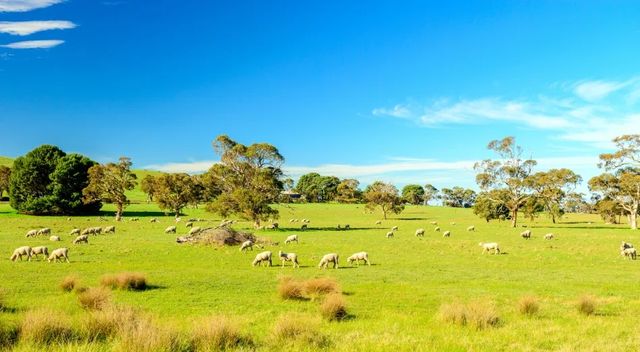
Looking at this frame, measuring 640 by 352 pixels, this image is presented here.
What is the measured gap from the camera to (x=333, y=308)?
51.3 ft

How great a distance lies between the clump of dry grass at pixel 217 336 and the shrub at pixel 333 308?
4.04 metres

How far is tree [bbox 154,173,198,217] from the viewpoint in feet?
304

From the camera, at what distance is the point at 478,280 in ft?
82.2

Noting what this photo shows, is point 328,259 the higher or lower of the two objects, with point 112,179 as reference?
lower

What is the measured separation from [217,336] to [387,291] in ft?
37.8

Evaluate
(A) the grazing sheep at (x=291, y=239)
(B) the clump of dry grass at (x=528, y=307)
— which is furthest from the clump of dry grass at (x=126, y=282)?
(A) the grazing sheep at (x=291, y=239)

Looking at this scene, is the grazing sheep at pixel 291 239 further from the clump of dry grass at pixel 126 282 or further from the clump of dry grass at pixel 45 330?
the clump of dry grass at pixel 45 330

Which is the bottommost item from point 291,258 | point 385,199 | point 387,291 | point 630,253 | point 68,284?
point 387,291

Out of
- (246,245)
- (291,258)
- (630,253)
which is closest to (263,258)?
(291,258)

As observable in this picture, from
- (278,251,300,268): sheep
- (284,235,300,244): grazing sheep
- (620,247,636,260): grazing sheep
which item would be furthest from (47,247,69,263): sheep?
(620,247,636,260): grazing sheep

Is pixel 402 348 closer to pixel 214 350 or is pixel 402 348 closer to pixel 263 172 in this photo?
pixel 214 350

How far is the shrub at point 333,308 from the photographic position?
1560 centimetres

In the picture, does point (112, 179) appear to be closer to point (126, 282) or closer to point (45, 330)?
point (126, 282)

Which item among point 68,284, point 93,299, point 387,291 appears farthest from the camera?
point 387,291
